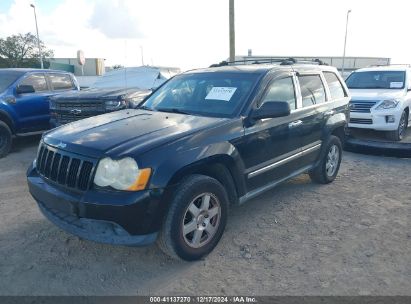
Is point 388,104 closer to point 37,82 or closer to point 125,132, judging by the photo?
point 125,132

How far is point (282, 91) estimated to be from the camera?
13.8 feet

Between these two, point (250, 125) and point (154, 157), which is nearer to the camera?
point (154, 157)

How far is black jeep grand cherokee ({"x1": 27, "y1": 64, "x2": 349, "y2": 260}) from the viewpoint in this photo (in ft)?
9.28

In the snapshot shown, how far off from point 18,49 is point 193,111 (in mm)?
59344

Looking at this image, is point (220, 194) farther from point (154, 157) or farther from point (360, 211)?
point (360, 211)

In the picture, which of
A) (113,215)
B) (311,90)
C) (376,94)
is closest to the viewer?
(113,215)

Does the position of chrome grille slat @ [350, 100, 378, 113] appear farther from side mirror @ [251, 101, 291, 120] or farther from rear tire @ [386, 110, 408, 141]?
side mirror @ [251, 101, 291, 120]

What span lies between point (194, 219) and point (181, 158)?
61 centimetres

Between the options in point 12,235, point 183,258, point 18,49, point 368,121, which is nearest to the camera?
point 183,258

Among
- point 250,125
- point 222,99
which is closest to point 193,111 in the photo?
point 222,99

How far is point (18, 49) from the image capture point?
53.5m

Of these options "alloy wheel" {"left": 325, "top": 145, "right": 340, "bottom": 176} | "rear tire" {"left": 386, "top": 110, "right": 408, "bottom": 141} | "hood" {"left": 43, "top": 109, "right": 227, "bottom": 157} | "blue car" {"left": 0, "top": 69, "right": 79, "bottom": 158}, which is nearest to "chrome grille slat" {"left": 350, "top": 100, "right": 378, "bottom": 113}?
"rear tire" {"left": 386, "top": 110, "right": 408, "bottom": 141}

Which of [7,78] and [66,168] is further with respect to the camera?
[7,78]

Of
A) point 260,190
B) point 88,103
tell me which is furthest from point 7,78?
point 260,190
